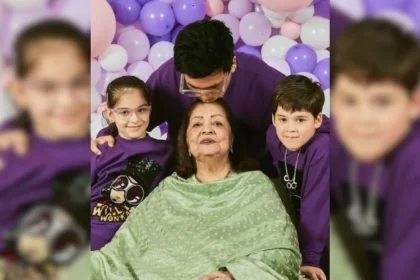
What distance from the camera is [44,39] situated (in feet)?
8.12

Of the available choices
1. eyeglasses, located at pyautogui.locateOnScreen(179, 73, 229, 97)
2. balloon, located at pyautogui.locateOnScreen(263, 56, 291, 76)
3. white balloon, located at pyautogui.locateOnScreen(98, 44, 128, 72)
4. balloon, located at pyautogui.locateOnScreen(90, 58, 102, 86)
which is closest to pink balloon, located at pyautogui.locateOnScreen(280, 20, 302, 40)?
balloon, located at pyautogui.locateOnScreen(263, 56, 291, 76)

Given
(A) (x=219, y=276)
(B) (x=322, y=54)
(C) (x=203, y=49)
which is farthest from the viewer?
(B) (x=322, y=54)

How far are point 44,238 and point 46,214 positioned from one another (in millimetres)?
109

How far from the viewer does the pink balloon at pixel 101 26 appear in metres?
2.51

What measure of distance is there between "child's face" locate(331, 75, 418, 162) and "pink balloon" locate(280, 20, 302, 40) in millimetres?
309

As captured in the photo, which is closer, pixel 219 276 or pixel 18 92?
pixel 219 276

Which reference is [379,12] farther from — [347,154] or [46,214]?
[46,214]

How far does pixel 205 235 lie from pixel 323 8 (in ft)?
3.82

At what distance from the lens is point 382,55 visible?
234 centimetres

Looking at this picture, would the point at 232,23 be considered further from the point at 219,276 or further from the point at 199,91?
the point at 219,276

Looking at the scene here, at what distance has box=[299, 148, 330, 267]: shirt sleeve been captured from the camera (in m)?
2.50

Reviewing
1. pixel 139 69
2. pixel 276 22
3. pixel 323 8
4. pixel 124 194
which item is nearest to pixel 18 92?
pixel 139 69

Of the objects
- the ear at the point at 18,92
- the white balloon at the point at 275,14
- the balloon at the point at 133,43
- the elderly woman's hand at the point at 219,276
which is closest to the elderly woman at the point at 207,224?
the elderly woman's hand at the point at 219,276

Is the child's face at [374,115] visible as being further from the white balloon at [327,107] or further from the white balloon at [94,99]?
the white balloon at [94,99]
